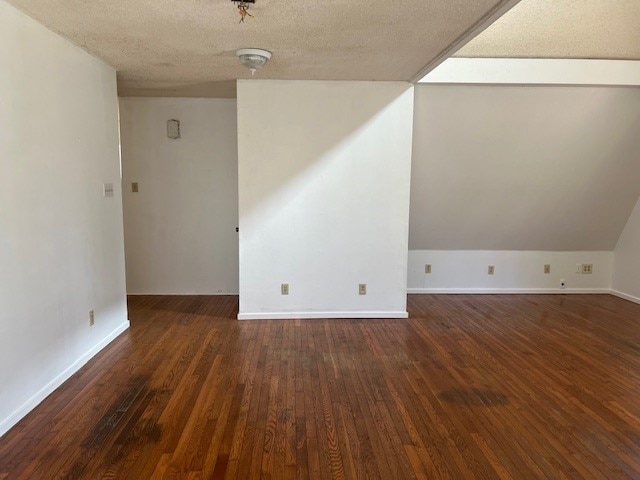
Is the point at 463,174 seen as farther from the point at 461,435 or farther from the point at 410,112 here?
the point at 461,435

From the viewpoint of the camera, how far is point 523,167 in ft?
14.6

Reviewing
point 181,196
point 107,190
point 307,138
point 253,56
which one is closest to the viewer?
point 253,56

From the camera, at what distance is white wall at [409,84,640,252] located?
13.1 ft

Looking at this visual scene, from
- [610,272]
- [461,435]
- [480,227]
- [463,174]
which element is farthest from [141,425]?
[610,272]

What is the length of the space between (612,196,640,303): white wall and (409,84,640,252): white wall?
112mm

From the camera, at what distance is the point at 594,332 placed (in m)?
3.84

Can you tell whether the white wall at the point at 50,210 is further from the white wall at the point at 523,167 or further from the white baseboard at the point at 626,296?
the white baseboard at the point at 626,296

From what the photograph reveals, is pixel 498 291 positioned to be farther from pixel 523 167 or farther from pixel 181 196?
pixel 181 196

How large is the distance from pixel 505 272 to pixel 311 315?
2726 millimetres

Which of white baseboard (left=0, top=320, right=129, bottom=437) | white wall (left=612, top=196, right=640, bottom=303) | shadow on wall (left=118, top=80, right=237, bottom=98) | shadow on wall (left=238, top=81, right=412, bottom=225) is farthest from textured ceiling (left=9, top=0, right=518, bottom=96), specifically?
white wall (left=612, top=196, right=640, bottom=303)

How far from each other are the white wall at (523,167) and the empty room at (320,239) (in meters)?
0.03

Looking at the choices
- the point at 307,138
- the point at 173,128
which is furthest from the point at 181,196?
the point at 307,138

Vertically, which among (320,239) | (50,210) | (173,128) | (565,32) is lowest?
(320,239)

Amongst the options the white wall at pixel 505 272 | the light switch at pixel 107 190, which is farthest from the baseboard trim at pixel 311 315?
the light switch at pixel 107 190
